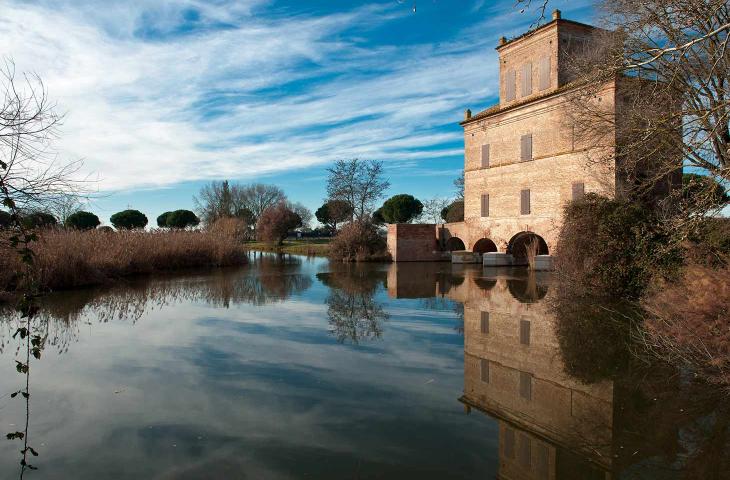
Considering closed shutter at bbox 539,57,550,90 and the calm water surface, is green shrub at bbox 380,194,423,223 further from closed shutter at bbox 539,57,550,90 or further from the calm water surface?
the calm water surface

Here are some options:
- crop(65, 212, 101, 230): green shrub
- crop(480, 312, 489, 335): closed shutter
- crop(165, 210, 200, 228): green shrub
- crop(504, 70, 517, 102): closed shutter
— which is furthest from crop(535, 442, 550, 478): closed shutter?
crop(165, 210, 200, 228): green shrub

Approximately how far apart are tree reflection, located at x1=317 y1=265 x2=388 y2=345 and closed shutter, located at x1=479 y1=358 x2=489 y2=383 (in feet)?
6.94

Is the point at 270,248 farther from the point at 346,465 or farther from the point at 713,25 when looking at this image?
the point at 346,465

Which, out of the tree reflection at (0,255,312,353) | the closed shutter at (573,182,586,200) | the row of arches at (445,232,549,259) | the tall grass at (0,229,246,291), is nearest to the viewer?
the tree reflection at (0,255,312,353)

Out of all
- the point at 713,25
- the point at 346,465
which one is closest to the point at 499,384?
the point at 346,465

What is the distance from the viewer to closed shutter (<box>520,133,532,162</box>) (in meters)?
24.0

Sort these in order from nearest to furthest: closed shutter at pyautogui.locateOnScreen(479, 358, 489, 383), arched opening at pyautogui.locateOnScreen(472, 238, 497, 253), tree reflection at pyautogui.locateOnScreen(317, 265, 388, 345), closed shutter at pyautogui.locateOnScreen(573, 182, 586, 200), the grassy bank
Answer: closed shutter at pyautogui.locateOnScreen(479, 358, 489, 383) < tree reflection at pyautogui.locateOnScreen(317, 265, 388, 345) < closed shutter at pyautogui.locateOnScreen(573, 182, 586, 200) < arched opening at pyautogui.locateOnScreen(472, 238, 497, 253) < the grassy bank

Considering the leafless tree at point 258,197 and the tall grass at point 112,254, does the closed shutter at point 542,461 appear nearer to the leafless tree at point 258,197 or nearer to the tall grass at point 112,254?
the tall grass at point 112,254

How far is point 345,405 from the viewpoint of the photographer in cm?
491

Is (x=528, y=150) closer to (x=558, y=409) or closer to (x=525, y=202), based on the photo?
(x=525, y=202)

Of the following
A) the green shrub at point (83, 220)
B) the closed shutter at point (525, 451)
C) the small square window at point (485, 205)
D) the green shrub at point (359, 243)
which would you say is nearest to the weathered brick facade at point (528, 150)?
the small square window at point (485, 205)

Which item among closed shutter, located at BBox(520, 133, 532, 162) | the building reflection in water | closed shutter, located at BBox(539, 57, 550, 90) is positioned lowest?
the building reflection in water

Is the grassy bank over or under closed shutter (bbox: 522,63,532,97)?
under

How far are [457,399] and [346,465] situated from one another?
1.83m
